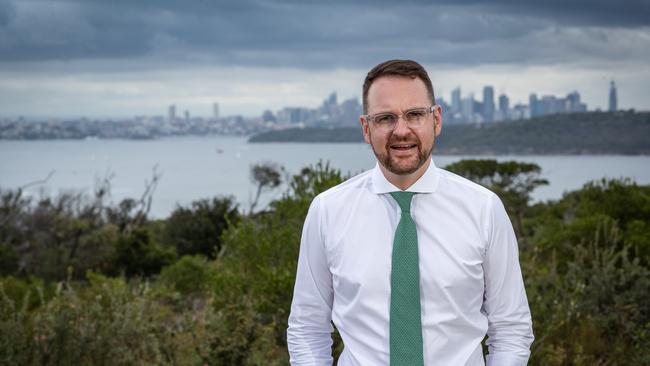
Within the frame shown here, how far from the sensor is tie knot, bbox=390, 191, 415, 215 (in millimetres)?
2383

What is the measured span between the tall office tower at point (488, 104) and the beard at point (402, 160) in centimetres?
5639

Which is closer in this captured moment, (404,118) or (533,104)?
(404,118)

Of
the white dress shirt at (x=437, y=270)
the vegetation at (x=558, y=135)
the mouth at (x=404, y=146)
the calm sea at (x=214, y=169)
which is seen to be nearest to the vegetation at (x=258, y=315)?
the white dress shirt at (x=437, y=270)

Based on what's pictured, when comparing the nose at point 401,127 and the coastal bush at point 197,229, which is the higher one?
the nose at point 401,127

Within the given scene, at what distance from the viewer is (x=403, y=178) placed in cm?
241

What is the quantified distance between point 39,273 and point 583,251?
1761cm

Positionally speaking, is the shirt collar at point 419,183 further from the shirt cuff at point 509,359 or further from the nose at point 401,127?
the shirt cuff at point 509,359

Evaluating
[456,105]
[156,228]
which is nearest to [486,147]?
[456,105]

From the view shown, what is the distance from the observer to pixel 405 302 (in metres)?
2.30

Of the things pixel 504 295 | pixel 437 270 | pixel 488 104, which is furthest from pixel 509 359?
pixel 488 104

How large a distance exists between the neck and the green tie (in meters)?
0.14

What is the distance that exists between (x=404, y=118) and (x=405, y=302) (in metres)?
0.55

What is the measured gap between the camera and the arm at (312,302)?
2.48m

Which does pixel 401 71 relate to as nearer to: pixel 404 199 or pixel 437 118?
pixel 437 118
